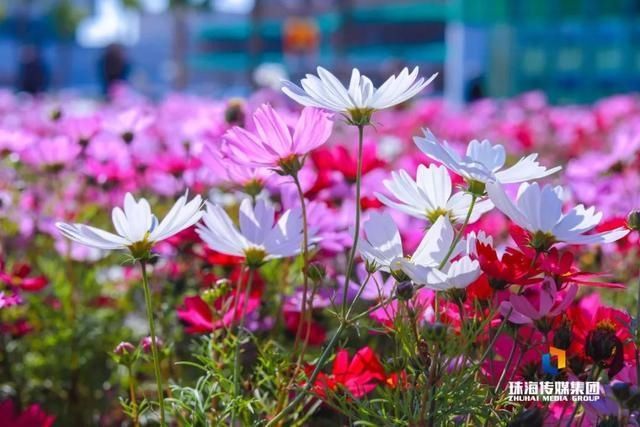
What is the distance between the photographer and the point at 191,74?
38562mm

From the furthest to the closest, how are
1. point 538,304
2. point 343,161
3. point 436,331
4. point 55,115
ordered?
point 55,115 < point 343,161 < point 538,304 < point 436,331

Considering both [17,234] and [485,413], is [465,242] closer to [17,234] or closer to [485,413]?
[485,413]

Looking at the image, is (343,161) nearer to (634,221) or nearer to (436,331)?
(634,221)

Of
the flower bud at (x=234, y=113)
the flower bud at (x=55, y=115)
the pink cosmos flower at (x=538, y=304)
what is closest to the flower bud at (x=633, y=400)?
the pink cosmos flower at (x=538, y=304)

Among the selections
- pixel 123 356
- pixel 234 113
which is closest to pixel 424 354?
pixel 123 356

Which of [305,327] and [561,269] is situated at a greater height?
[561,269]

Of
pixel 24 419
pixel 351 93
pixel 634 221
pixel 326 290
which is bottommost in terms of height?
pixel 24 419

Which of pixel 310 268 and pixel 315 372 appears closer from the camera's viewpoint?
pixel 315 372

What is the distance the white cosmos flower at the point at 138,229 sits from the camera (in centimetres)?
80

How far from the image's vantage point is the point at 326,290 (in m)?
1.09

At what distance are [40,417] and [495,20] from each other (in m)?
6.61

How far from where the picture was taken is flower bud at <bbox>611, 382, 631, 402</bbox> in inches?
28.4

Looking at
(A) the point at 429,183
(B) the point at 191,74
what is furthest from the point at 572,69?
(B) the point at 191,74

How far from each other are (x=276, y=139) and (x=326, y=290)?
0.28 metres
